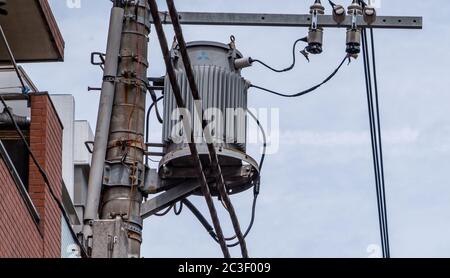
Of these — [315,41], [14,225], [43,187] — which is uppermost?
[315,41]

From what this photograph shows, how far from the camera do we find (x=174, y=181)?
19938 mm

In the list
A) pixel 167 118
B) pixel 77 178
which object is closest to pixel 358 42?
pixel 167 118

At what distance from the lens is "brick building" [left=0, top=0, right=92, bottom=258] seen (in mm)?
18750

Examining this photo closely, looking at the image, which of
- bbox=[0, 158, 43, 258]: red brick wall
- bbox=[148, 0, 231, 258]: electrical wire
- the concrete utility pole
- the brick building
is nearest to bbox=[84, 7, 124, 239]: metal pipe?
the concrete utility pole

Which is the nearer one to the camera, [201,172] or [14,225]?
[14,225]

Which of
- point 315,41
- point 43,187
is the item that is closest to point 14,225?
point 43,187

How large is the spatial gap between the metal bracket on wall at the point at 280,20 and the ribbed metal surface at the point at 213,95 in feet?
1.82

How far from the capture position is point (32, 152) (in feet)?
67.5

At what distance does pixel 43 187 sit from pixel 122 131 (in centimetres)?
161

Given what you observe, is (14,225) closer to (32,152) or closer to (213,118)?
(32,152)

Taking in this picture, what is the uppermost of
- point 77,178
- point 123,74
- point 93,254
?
point 77,178
